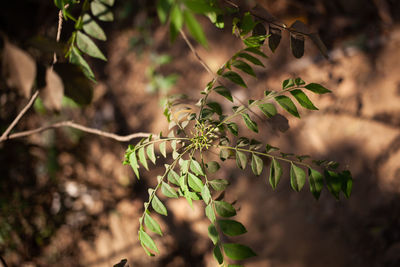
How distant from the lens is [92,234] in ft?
9.33

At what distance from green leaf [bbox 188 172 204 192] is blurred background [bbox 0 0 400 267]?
4.90 feet

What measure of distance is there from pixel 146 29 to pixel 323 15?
236 cm

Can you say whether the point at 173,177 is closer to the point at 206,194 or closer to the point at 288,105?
the point at 206,194

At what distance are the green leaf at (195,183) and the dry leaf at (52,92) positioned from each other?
39cm

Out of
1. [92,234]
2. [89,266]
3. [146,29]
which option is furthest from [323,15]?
[89,266]

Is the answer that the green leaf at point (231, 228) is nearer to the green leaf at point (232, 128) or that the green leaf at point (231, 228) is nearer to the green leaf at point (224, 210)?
the green leaf at point (224, 210)

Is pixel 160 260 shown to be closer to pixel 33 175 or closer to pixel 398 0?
pixel 33 175

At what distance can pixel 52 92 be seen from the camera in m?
0.51

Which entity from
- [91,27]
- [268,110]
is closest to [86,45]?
[91,27]

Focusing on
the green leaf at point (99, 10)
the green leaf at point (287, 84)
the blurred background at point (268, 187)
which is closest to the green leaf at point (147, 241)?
the green leaf at point (287, 84)

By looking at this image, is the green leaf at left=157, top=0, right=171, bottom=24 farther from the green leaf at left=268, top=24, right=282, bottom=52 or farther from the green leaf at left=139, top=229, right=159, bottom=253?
the green leaf at left=139, top=229, right=159, bottom=253

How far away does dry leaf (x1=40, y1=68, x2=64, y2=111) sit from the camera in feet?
1.65

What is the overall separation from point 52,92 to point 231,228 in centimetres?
51

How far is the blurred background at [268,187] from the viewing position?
2273mm
